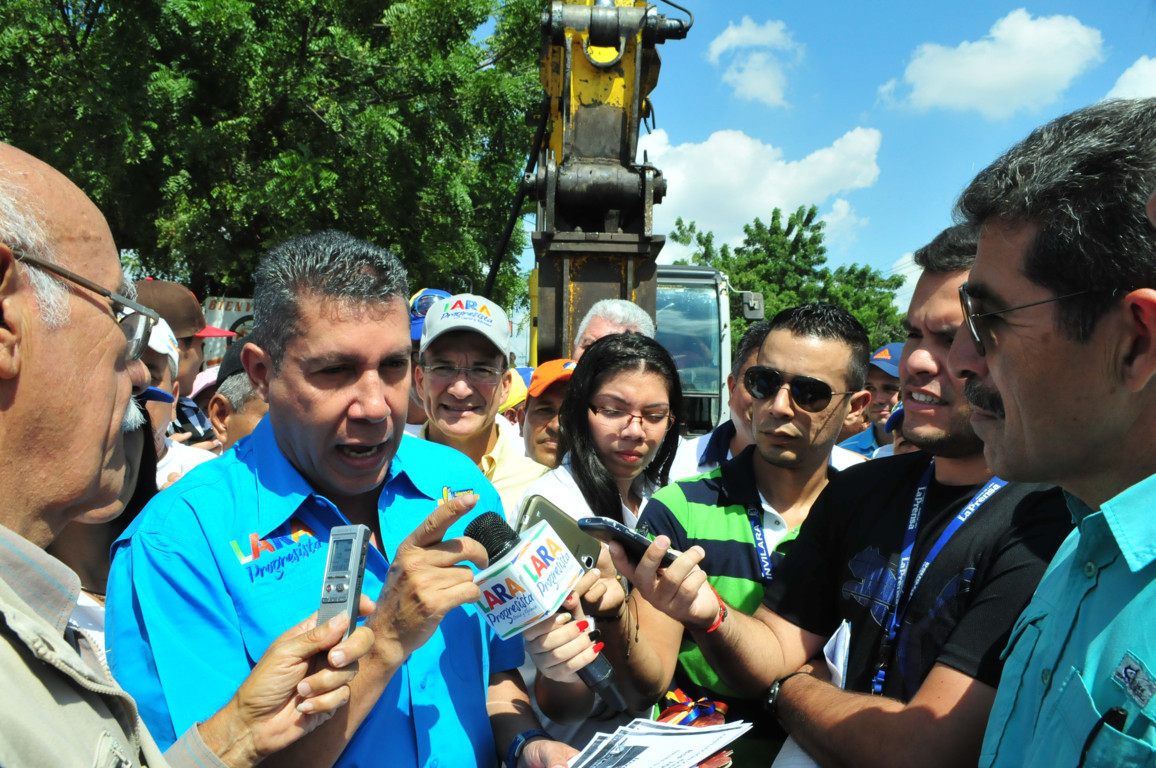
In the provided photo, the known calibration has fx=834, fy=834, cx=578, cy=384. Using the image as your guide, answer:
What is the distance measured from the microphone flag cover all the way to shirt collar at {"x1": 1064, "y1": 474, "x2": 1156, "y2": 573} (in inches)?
42.0

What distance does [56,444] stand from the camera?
1380 millimetres

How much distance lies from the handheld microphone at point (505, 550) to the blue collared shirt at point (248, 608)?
0.31 meters

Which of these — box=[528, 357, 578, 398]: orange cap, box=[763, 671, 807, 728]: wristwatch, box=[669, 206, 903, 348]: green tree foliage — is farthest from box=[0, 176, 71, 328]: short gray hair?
box=[669, 206, 903, 348]: green tree foliage

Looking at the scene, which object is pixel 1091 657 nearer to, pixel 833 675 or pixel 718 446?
pixel 833 675

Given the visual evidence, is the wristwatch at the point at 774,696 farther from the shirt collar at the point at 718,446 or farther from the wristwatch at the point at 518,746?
the shirt collar at the point at 718,446

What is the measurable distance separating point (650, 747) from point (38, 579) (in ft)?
4.32

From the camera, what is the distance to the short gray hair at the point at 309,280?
2.18m

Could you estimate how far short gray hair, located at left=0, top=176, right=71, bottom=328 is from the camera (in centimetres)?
132

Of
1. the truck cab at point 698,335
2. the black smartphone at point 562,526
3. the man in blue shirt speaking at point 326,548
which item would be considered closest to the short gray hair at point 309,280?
the man in blue shirt speaking at point 326,548

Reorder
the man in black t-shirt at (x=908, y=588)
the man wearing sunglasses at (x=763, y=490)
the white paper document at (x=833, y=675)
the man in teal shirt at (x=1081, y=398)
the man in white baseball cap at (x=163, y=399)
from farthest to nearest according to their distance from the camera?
the man in white baseball cap at (x=163, y=399), the man wearing sunglasses at (x=763, y=490), the white paper document at (x=833, y=675), the man in black t-shirt at (x=908, y=588), the man in teal shirt at (x=1081, y=398)

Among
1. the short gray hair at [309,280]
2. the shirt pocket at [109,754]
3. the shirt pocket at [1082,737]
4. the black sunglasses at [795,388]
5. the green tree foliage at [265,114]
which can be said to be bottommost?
the shirt pocket at [1082,737]

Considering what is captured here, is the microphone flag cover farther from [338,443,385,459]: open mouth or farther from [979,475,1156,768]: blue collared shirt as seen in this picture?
[979,475,1156,768]: blue collared shirt

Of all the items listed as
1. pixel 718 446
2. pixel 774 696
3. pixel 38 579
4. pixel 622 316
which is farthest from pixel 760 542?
pixel 38 579

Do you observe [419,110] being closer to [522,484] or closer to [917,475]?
[522,484]
